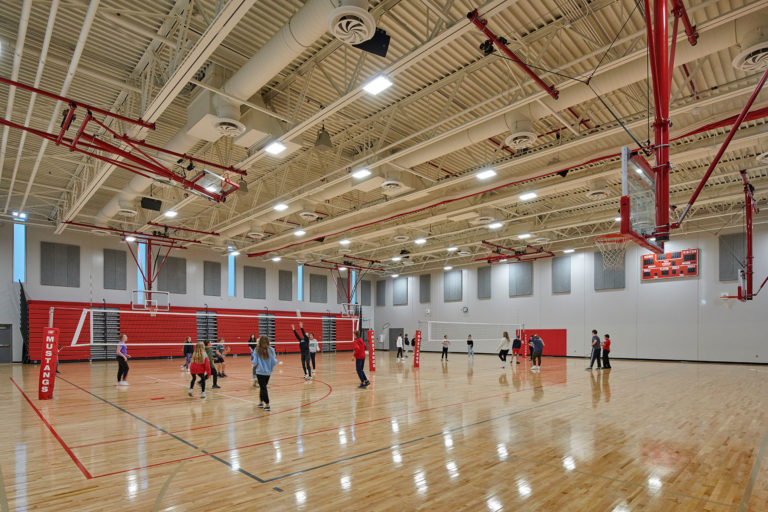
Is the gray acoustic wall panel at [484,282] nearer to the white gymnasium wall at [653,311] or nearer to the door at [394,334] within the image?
the white gymnasium wall at [653,311]

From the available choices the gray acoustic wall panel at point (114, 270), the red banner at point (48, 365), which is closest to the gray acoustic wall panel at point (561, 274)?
the red banner at point (48, 365)

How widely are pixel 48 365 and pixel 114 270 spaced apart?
1650 cm

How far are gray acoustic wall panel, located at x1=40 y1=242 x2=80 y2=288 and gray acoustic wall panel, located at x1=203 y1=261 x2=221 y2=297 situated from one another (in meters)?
6.98

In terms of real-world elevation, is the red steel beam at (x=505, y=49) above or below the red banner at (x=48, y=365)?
above

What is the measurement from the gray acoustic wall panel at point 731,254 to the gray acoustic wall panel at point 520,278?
34.9 feet

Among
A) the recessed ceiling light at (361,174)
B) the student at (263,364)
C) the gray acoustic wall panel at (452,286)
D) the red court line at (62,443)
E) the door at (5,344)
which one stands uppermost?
the recessed ceiling light at (361,174)

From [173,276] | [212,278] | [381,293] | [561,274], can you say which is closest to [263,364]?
[173,276]

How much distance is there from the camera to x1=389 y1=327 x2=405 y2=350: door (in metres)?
37.8

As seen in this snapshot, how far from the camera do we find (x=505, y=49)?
25.2 ft

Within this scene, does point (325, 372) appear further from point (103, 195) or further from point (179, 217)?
point (103, 195)

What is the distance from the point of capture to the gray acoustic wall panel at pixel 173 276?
27.1 meters

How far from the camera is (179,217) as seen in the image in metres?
21.8

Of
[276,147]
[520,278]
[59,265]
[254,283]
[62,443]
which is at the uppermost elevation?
[276,147]

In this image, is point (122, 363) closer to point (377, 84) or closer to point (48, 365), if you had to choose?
point (48, 365)
